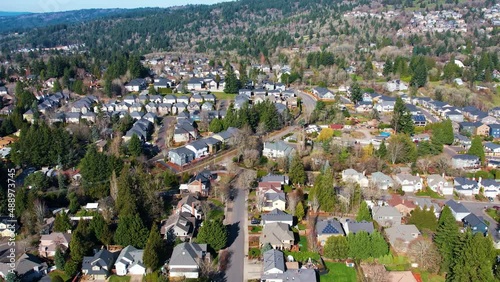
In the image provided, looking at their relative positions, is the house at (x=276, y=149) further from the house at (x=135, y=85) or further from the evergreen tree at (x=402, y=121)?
the house at (x=135, y=85)

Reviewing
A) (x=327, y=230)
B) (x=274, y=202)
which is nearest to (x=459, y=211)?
(x=327, y=230)

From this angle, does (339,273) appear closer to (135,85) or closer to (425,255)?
(425,255)

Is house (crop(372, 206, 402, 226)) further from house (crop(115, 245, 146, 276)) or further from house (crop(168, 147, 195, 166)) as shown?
house (crop(168, 147, 195, 166))

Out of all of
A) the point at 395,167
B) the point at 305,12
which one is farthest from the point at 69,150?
the point at 305,12

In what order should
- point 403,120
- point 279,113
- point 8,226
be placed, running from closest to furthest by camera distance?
point 8,226 < point 403,120 < point 279,113

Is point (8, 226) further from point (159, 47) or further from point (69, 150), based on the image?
point (159, 47)

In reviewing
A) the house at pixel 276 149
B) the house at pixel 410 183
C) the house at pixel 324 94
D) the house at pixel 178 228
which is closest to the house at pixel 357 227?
the house at pixel 410 183
